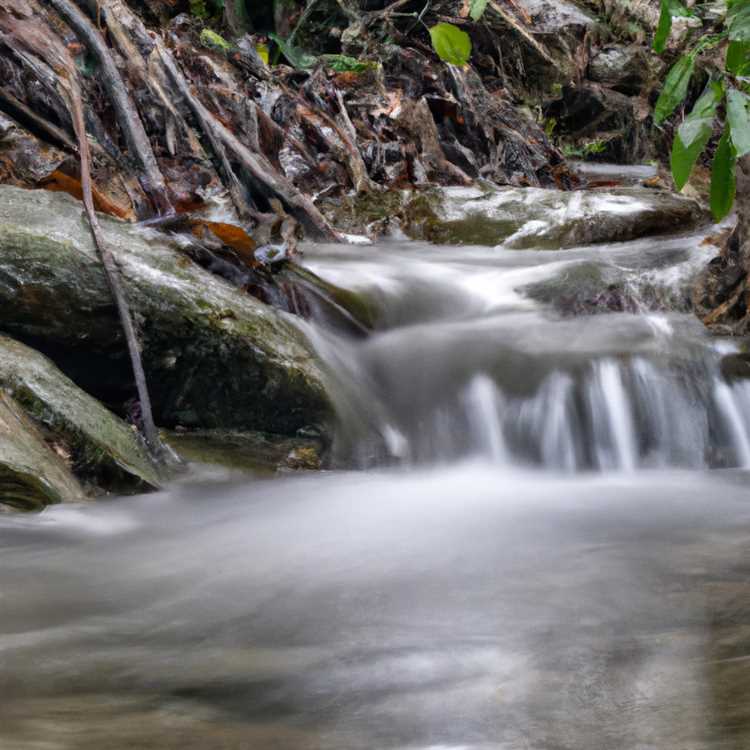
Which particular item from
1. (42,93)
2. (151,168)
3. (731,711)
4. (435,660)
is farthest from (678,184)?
(42,93)

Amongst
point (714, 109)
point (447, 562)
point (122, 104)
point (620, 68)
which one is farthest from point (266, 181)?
point (620, 68)

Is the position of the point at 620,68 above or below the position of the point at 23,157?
above

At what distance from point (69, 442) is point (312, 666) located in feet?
6.29

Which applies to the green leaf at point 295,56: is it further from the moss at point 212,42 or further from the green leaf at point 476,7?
the green leaf at point 476,7

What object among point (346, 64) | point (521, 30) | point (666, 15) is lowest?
point (666, 15)

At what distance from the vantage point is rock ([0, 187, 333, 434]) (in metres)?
3.51

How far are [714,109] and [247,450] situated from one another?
285 cm

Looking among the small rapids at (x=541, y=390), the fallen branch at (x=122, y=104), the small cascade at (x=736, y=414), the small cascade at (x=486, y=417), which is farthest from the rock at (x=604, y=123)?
the small cascade at (x=486, y=417)

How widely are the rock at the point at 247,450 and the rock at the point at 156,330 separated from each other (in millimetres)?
62

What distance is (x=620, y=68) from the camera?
53.6 feet

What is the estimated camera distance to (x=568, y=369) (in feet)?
14.5

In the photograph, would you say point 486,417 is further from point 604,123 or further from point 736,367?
point 604,123

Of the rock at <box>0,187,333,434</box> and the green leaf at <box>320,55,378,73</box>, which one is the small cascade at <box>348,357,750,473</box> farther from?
the green leaf at <box>320,55,378,73</box>

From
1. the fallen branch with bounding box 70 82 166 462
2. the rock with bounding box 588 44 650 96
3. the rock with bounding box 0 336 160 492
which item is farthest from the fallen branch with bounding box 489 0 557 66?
the rock with bounding box 0 336 160 492
